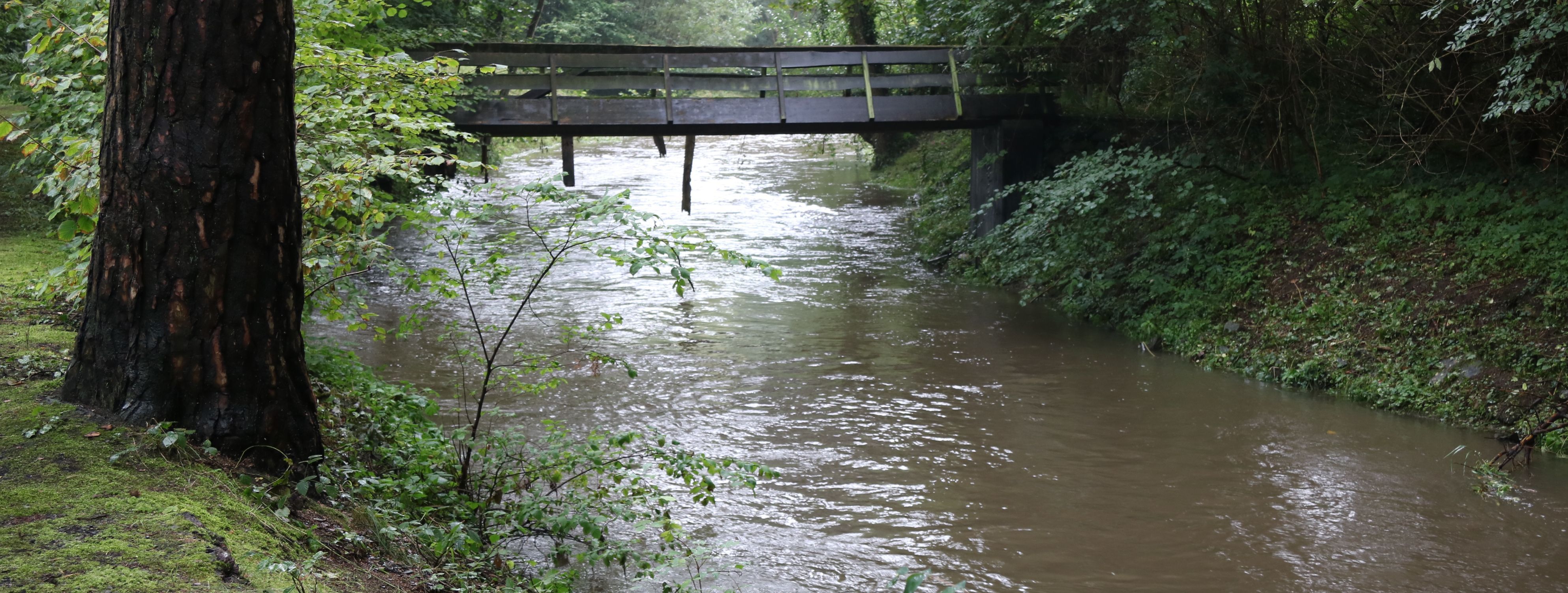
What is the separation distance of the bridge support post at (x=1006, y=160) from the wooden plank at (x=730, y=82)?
27.1 inches

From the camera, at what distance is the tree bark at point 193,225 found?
11.2ft

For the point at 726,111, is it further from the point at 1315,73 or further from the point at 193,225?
the point at 193,225

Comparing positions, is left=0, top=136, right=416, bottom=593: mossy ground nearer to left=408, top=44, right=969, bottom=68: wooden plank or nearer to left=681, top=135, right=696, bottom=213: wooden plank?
left=408, top=44, right=969, bottom=68: wooden plank

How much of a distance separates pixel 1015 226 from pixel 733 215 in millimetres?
7808

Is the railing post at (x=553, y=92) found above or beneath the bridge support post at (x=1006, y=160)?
above

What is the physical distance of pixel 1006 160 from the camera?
1366cm

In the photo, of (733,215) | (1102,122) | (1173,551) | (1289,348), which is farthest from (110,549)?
(733,215)

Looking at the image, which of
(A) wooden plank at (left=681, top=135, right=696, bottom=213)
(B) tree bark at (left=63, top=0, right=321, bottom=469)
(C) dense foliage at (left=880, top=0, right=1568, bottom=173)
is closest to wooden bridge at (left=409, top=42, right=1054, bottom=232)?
(C) dense foliage at (left=880, top=0, right=1568, bottom=173)

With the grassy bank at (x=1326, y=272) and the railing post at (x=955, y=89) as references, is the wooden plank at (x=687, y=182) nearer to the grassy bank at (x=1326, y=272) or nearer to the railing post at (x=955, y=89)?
the railing post at (x=955, y=89)

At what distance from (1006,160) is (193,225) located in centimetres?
1147

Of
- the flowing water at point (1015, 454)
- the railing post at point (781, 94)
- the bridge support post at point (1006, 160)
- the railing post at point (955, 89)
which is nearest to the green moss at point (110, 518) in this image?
the flowing water at point (1015, 454)

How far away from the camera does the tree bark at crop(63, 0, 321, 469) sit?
3.41 metres

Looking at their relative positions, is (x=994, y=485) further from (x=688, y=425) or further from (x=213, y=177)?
(x=213, y=177)

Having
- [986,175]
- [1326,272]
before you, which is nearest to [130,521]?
[1326,272]
